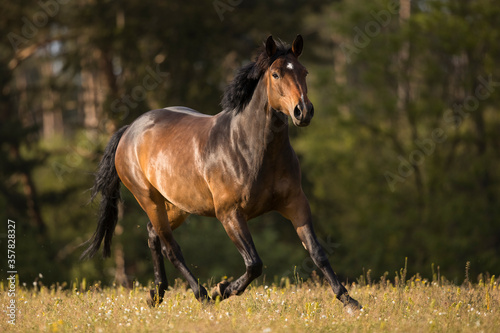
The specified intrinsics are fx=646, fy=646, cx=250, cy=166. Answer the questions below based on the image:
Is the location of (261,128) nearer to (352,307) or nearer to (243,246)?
(243,246)

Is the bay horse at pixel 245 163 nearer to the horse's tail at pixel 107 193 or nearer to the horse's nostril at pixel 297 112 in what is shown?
the horse's nostril at pixel 297 112

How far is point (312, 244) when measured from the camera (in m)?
5.59

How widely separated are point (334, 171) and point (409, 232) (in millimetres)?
4442

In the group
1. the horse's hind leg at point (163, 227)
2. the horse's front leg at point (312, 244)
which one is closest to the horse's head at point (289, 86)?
the horse's front leg at point (312, 244)

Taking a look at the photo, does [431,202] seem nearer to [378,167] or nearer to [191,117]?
[378,167]

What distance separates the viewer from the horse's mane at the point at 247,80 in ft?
18.7

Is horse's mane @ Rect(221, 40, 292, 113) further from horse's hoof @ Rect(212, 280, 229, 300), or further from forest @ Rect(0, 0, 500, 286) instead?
forest @ Rect(0, 0, 500, 286)

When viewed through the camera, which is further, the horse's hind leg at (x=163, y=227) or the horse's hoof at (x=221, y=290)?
the horse's hind leg at (x=163, y=227)

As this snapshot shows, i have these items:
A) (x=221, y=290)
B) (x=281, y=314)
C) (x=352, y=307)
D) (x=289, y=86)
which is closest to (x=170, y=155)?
(x=221, y=290)

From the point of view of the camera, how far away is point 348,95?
995 inches

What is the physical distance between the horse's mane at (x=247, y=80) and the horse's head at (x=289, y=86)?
0.22 ft

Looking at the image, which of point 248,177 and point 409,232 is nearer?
point 248,177

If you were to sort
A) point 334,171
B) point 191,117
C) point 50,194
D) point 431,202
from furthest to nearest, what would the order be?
point 334,171 → point 431,202 → point 50,194 → point 191,117

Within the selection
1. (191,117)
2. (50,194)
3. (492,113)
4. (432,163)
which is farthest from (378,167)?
(191,117)
